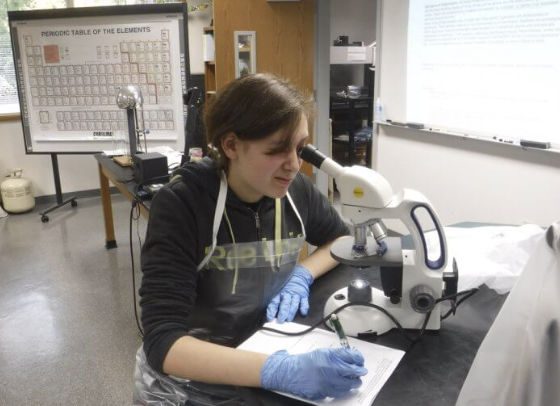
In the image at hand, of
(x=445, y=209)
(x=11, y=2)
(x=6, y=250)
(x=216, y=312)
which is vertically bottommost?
(x=6, y=250)

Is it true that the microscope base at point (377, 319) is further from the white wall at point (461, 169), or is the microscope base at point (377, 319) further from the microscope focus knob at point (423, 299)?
the white wall at point (461, 169)

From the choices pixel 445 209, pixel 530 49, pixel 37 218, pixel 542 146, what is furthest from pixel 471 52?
pixel 37 218

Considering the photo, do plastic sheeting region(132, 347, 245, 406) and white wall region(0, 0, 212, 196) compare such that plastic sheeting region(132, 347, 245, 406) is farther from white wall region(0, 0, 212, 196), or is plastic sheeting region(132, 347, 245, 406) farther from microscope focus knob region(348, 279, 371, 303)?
white wall region(0, 0, 212, 196)

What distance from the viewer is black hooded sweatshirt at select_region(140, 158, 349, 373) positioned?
94cm

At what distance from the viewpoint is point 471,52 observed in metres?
2.47

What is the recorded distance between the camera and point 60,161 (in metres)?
4.29

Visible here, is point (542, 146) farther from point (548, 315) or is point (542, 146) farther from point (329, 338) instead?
point (548, 315)

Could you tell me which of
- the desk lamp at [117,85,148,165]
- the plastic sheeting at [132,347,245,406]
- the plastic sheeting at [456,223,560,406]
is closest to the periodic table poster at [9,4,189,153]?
the desk lamp at [117,85,148,165]

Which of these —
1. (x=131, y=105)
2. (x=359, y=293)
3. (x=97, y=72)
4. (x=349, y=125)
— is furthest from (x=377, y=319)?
(x=349, y=125)

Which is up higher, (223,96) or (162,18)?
(162,18)

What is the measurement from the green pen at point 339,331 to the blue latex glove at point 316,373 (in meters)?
0.09

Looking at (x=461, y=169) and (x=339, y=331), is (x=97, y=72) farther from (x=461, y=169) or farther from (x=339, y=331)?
(x=339, y=331)

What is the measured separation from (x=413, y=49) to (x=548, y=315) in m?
2.61

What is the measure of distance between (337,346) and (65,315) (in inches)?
77.7
